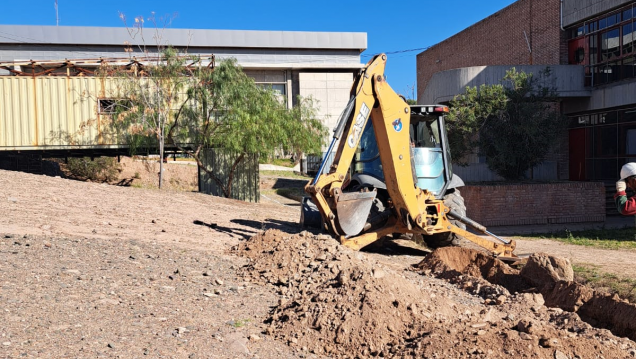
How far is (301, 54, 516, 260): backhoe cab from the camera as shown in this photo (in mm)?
8539

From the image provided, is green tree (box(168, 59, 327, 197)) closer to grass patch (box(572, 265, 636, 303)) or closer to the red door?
the red door

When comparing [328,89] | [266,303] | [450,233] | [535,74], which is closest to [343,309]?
[266,303]

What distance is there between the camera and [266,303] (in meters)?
5.85

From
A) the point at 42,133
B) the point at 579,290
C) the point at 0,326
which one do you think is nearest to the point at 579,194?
the point at 579,290

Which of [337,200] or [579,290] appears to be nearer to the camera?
[579,290]

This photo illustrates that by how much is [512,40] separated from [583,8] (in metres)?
5.81

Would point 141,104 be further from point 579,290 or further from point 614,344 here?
point 614,344

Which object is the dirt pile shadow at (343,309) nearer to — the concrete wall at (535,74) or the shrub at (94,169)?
the concrete wall at (535,74)

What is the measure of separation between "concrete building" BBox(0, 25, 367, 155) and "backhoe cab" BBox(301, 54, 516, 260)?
24.0m

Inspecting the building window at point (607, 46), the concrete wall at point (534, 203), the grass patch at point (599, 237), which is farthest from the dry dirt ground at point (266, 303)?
the building window at point (607, 46)

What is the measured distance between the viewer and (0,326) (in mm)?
4492

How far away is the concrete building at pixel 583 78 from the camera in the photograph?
20531mm

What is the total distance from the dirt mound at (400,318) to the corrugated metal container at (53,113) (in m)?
14.3

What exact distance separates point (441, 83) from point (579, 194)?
334 inches
